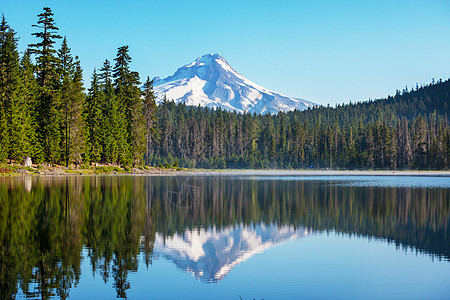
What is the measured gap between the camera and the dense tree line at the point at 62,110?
62250mm

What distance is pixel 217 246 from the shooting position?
1723cm

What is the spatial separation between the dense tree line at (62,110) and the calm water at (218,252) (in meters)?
37.5

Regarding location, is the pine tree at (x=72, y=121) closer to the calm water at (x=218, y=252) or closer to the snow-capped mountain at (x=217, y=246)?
the calm water at (x=218, y=252)

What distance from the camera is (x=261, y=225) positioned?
22562 mm

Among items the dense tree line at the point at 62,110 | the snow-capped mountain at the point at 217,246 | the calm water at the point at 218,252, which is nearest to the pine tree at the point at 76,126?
the dense tree line at the point at 62,110

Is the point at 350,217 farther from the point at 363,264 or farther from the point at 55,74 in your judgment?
the point at 55,74

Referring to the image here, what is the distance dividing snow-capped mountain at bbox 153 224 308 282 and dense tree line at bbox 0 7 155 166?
152 feet

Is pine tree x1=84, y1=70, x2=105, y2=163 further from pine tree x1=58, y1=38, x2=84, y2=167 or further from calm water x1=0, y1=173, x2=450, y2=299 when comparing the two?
calm water x1=0, y1=173, x2=450, y2=299

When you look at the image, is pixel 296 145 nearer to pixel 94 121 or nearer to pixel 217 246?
pixel 94 121

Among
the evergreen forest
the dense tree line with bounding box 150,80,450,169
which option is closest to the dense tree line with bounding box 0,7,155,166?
the evergreen forest

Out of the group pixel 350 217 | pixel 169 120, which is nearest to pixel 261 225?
pixel 350 217

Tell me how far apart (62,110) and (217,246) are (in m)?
57.8

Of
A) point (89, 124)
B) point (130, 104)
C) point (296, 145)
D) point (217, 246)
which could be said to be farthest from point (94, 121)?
point (296, 145)

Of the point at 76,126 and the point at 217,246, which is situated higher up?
the point at 76,126
